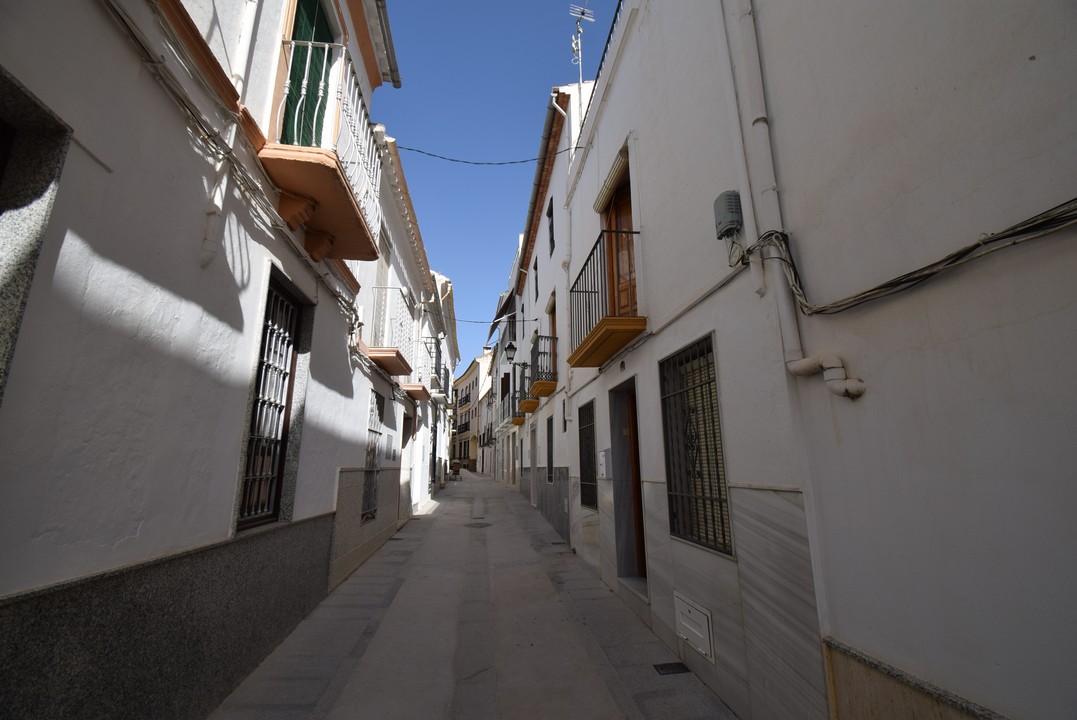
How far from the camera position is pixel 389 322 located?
8.27m

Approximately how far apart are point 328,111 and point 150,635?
374 centimetres

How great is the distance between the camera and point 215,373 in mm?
2928

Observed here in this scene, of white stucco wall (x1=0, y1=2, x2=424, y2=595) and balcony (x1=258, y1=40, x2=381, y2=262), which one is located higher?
balcony (x1=258, y1=40, x2=381, y2=262)

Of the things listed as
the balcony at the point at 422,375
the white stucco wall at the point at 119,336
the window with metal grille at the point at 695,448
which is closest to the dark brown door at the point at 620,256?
the window with metal grille at the point at 695,448

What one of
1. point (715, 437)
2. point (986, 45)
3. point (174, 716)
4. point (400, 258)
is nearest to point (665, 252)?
point (715, 437)

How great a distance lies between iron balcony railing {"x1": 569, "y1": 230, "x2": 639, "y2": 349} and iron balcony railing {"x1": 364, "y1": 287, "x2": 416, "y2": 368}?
2.91 meters

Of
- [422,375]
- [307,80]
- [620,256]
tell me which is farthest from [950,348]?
[422,375]

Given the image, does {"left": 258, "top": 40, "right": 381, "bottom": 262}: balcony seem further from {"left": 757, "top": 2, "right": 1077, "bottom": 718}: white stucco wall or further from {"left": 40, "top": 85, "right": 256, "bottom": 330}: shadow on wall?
{"left": 757, "top": 2, "right": 1077, "bottom": 718}: white stucco wall

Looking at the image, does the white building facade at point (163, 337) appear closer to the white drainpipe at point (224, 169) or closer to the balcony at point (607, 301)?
the white drainpipe at point (224, 169)

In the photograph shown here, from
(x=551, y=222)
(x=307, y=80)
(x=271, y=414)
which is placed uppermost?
(x=551, y=222)

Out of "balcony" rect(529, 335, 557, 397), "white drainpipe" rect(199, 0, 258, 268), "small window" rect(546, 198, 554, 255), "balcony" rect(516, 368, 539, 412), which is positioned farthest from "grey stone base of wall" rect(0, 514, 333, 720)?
"balcony" rect(516, 368, 539, 412)

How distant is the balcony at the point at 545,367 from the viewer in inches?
370

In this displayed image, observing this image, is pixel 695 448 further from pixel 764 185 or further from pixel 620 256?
pixel 620 256

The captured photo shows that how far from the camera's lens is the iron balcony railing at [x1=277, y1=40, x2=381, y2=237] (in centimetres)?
380
